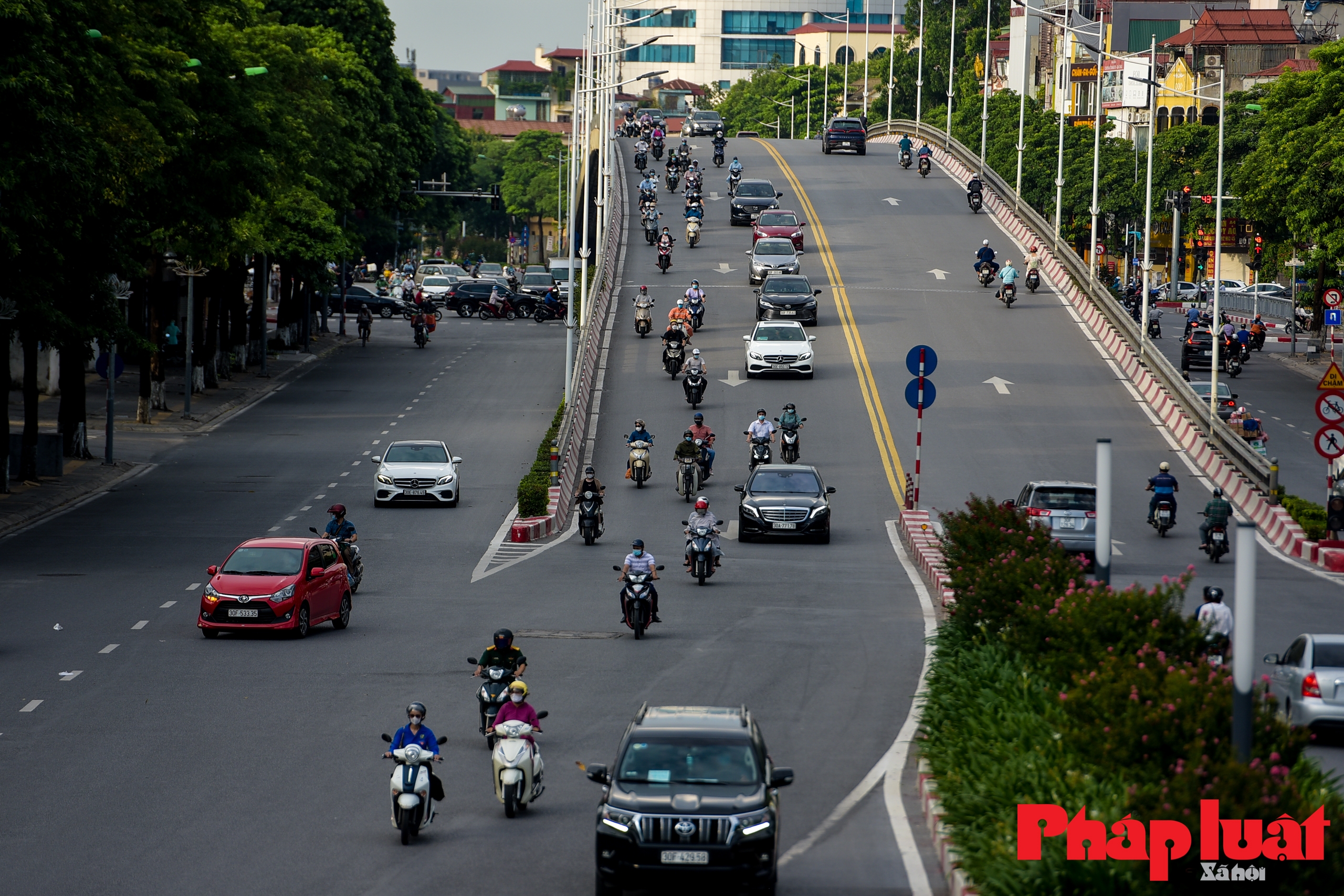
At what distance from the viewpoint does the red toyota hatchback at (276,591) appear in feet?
79.0

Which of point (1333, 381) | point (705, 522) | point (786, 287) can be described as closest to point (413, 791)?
point (705, 522)

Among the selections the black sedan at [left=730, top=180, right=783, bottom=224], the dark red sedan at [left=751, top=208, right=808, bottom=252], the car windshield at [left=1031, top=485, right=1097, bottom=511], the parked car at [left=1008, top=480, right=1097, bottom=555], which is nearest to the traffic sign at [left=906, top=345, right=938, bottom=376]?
the parked car at [left=1008, top=480, right=1097, bottom=555]

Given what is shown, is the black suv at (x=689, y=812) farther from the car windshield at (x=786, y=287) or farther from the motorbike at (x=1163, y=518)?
the car windshield at (x=786, y=287)

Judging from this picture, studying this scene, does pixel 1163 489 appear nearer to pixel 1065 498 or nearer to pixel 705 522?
pixel 1065 498

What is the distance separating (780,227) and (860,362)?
17.8m

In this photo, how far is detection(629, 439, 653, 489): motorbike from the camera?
4050cm

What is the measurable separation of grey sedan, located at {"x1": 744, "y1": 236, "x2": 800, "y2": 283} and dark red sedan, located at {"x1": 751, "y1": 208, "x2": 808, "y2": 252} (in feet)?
8.89

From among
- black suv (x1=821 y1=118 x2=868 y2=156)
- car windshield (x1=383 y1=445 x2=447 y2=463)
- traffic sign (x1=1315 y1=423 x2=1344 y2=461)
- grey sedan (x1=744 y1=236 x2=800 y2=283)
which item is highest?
black suv (x1=821 y1=118 x2=868 y2=156)

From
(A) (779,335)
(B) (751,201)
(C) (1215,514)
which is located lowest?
(C) (1215,514)

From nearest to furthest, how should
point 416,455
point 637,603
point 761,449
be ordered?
point 637,603 < point 416,455 < point 761,449

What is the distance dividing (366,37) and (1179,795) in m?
68.5

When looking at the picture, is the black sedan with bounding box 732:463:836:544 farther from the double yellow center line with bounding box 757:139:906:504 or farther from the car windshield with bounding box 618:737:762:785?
the car windshield with bounding box 618:737:762:785

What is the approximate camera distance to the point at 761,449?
1628 inches

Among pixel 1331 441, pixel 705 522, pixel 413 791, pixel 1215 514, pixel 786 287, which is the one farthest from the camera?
pixel 786 287
